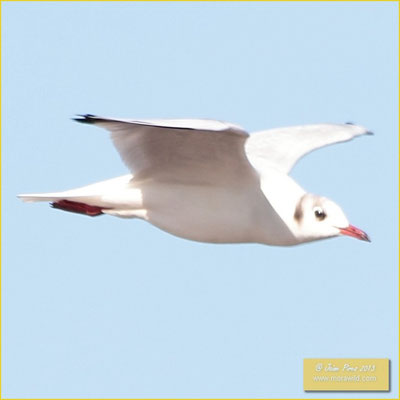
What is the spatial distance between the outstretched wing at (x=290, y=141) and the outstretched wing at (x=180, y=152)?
0.92m

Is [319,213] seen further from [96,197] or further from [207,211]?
[96,197]

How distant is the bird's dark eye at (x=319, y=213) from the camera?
1188cm

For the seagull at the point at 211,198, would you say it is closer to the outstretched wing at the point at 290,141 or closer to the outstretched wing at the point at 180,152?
the outstretched wing at the point at 180,152

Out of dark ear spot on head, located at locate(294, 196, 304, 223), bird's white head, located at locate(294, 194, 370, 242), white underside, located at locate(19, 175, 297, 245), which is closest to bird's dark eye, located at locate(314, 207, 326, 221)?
bird's white head, located at locate(294, 194, 370, 242)

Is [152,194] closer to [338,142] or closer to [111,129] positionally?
[111,129]

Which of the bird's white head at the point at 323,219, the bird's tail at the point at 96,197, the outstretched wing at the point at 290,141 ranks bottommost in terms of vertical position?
the bird's white head at the point at 323,219

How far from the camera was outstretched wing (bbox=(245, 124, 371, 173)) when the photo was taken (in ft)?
43.3

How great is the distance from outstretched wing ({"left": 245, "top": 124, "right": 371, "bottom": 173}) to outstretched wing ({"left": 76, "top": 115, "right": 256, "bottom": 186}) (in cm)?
92

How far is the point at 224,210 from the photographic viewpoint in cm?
1182

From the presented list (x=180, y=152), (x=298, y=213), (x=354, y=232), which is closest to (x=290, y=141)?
(x=298, y=213)

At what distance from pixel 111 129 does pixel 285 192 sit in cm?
145

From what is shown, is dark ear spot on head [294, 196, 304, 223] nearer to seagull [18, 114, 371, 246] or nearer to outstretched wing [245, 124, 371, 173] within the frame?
seagull [18, 114, 371, 246]

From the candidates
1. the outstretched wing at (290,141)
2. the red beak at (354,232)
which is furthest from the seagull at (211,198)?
the outstretched wing at (290,141)

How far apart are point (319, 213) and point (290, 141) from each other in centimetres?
182
